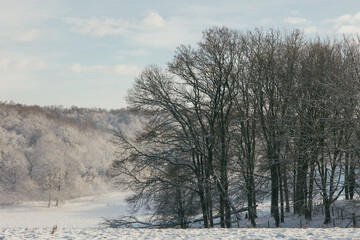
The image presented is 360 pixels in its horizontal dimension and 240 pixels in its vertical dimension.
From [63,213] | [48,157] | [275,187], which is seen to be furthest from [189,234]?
[48,157]

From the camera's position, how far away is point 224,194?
19625mm

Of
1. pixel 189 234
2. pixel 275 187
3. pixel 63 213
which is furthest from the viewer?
pixel 63 213

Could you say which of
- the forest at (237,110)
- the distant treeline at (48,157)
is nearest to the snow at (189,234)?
the forest at (237,110)

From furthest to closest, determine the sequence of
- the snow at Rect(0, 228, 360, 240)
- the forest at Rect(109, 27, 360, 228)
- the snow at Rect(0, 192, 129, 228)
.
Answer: the snow at Rect(0, 192, 129, 228) < the forest at Rect(109, 27, 360, 228) < the snow at Rect(0, 228, 360, 240)

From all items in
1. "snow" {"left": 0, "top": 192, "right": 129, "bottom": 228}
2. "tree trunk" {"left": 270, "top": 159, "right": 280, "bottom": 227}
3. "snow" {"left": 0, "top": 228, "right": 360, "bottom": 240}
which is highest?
"tree trunk" {"left": 270, "top": 159, "right": 280, "bottom": 227}

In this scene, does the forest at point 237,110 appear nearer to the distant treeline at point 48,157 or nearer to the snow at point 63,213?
the snow at point 63,213

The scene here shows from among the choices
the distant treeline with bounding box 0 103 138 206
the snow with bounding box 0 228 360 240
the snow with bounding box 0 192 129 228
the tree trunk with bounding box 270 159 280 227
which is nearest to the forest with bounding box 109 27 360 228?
the tree trunk with bounding box 270 159 280 227

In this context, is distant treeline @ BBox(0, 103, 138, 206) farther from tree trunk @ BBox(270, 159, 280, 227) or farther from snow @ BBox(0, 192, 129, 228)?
tree trunk @ BBox(270, 159, 280, 227)

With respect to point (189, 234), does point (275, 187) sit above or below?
above

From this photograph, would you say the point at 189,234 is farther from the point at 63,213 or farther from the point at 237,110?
the point at 63,213

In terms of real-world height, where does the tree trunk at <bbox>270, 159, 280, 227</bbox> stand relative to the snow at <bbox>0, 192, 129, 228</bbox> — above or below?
above

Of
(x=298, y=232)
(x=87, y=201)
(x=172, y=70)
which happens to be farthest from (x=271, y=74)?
(x=87, y=201)

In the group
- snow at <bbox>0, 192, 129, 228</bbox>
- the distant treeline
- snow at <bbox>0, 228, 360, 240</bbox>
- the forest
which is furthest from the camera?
the distant treeline

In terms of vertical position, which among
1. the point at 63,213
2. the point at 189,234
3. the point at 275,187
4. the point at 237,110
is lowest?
the point at 63,213
